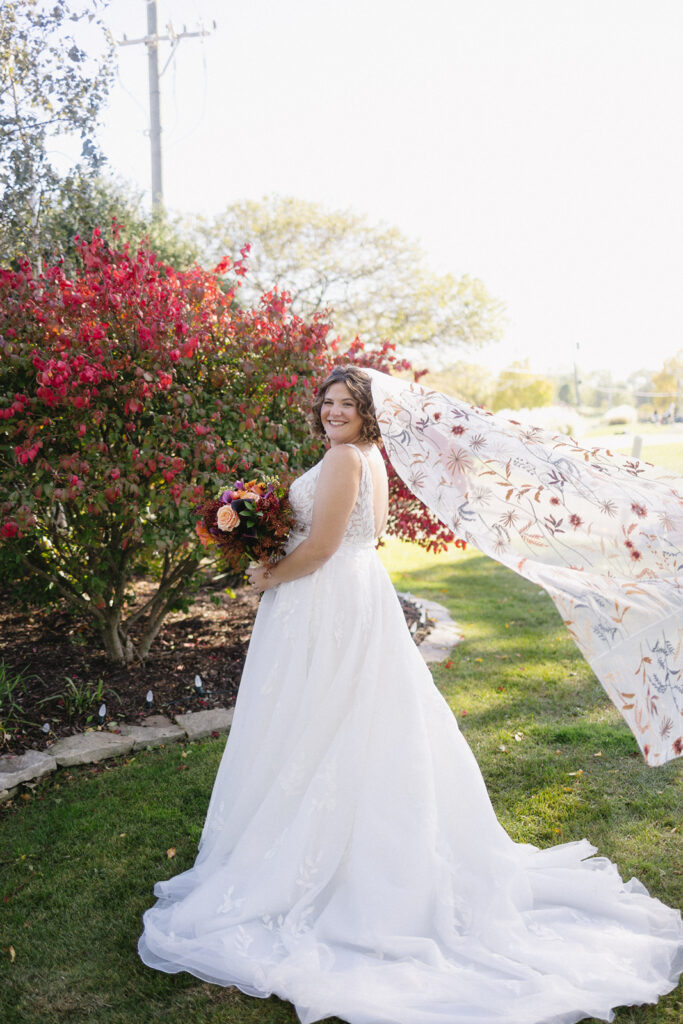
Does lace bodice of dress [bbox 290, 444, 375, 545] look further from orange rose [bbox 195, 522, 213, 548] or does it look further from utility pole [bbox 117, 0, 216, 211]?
utility pole [bbox 117, 0, 216, 211]

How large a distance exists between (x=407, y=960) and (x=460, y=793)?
0.66 metres

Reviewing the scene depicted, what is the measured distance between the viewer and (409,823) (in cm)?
288

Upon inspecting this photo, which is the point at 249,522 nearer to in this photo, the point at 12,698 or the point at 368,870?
the point at 368,870

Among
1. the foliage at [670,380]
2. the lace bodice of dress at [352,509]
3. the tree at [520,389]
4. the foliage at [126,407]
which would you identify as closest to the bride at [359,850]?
the lace bodice of dress at [352,509]

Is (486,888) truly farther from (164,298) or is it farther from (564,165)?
(564,165)

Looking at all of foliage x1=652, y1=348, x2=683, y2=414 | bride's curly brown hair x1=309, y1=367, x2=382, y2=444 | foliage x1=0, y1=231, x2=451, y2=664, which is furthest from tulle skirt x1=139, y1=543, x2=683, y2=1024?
foliage x1=652, y1=348, x2=683, y2=414

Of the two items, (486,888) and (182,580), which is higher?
(182,580)

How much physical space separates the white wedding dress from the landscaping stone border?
1385 millimetres

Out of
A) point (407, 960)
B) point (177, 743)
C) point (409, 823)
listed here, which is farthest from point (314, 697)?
point (177, 743)

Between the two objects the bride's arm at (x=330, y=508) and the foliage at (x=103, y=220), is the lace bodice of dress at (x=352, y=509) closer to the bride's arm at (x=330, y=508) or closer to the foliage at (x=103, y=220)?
the bride's arm at (x=330, y=508)

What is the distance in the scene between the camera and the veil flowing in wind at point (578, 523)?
2658 mm

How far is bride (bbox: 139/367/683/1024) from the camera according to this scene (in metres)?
2.56

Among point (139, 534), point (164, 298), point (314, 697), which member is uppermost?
point (164, 298)

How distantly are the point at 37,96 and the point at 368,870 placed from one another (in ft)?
25.6
